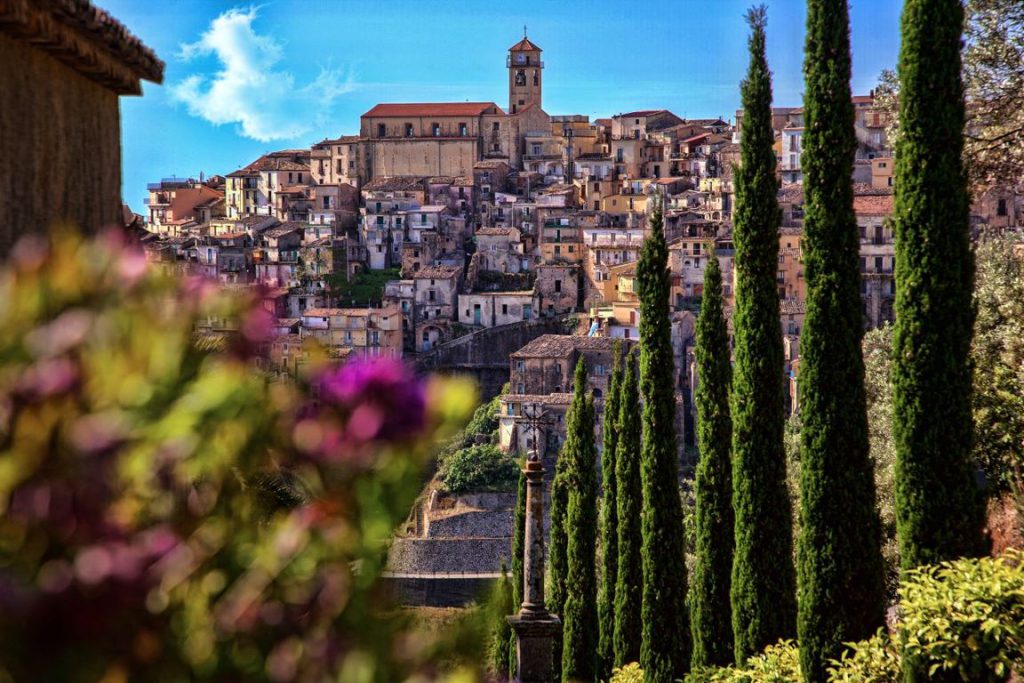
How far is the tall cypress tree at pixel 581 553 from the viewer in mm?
23406

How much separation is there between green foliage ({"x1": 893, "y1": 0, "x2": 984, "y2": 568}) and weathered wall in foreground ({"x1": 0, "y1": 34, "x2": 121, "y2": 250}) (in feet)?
21.6

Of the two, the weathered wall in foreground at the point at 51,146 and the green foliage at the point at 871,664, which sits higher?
the weathered wall in foreground at the point at 51,146

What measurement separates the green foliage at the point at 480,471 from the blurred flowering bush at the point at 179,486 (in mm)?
52118

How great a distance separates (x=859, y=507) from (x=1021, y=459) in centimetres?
320

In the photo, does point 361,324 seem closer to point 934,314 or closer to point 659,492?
point 659,492

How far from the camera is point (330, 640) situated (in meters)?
2.20

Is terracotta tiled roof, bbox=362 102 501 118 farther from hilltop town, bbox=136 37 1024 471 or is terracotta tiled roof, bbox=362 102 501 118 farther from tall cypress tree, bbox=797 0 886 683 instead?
tall cypress tree, bbox=797 0 886 683

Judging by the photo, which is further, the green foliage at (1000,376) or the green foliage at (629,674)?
the green foliage at (629,674)

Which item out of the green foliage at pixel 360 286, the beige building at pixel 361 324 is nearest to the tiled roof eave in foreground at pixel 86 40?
the beige building at pixel 361 324

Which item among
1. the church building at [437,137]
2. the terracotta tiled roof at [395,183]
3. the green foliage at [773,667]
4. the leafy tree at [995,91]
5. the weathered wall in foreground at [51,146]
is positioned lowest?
the green foliage at [773,667]

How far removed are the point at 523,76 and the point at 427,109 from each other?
448 inches

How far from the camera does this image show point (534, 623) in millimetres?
14523

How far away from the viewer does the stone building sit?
4.82 metres

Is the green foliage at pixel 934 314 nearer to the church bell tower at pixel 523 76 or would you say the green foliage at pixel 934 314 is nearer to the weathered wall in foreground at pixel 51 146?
the weathered wall in foreground at pixel 51 146
